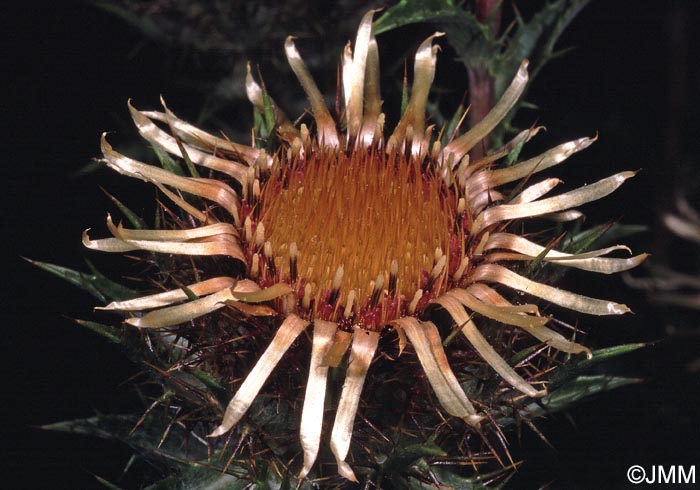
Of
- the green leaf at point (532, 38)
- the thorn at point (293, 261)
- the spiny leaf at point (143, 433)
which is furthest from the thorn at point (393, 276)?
the green leaf at point (532, 38)

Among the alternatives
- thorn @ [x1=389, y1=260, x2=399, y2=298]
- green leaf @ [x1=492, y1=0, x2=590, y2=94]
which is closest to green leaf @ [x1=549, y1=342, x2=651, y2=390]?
thorn @ [x1=389, y1=260, x2=399, y2=298]

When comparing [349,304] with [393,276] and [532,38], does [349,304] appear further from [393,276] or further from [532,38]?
[532,38]

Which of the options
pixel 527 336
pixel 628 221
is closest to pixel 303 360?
pixel 527 336

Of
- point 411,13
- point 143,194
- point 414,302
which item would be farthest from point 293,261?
point 143,194

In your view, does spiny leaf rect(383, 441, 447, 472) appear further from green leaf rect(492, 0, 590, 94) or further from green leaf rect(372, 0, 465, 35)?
green leaf rect(492, 0, 590, 94)

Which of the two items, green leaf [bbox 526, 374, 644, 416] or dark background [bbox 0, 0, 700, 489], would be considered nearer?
green leaf [bbox 526, 374, 644, 416]

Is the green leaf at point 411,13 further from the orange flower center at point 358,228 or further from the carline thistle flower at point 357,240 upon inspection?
the orange flower center at point 358,228

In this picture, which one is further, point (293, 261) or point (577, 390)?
point (577, 390)
